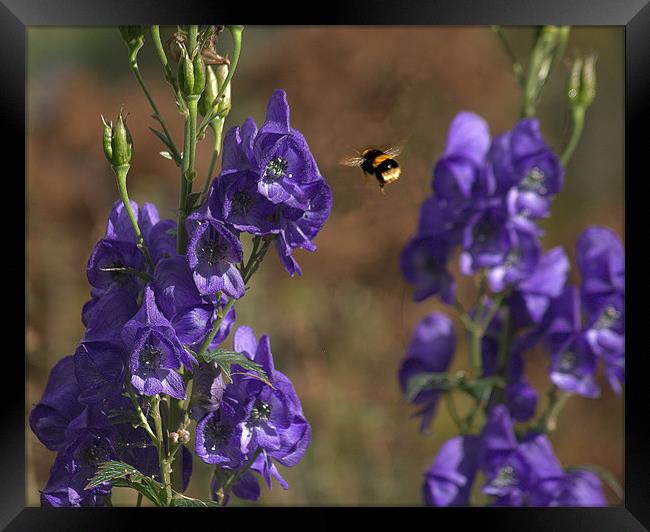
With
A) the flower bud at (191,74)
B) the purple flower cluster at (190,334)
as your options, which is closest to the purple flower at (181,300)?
the purple flower cluster at (190,334)

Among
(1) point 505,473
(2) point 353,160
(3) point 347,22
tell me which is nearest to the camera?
(3) point 347,22

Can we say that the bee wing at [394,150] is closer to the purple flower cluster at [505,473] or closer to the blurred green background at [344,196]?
the purple flower cluster at [505,473]

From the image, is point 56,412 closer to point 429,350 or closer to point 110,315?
point 110,315

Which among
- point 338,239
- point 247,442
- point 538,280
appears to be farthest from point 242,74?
point 247,442

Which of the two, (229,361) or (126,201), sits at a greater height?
(126,201)

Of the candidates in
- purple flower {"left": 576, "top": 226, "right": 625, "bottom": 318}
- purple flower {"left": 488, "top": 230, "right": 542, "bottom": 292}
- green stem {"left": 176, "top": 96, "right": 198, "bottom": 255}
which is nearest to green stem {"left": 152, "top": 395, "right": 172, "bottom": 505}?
green stem {"left": 176, "top": 96, "right": 198, "bottom": 255}

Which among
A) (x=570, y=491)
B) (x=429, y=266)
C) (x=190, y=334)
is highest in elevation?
(x=429, y=266)

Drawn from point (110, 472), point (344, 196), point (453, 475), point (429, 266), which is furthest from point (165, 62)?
point (344, 196)
